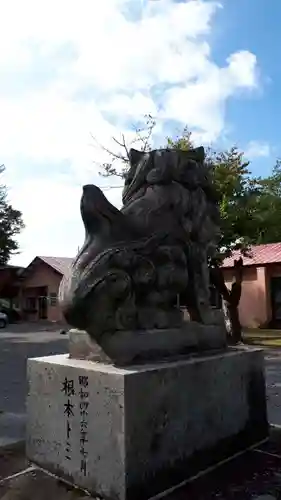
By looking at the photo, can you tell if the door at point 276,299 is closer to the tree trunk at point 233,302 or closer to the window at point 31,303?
the tree trunk at point 233,302

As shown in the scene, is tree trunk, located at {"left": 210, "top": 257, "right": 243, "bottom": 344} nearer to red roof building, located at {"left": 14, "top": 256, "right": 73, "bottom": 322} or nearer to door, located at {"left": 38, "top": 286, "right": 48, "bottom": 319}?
red roof building, located at {"left": 14, "top": 256, "right": 73, "bottom": 322}

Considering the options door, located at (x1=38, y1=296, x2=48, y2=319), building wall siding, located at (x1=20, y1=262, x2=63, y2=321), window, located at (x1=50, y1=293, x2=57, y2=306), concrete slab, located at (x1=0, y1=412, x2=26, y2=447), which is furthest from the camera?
door, located at (x1=38, y1=296, x2=48, y2=319)

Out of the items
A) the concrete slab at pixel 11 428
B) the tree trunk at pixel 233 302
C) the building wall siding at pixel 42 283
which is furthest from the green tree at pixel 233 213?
the building wall siding at pixel 42 283

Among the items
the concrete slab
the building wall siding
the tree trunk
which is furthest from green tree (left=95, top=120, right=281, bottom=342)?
the building wall siding

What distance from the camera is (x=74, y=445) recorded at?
117 inches

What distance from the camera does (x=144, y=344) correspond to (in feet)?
10.4

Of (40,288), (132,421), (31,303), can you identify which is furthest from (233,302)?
(31,303)

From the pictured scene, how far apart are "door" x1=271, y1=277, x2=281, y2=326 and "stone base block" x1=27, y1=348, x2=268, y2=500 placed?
16155 mm

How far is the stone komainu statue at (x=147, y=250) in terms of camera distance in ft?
10.2

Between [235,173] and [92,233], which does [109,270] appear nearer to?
[92,233]

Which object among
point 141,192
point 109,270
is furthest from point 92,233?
point 141,192

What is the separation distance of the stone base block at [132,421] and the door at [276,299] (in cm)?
1616

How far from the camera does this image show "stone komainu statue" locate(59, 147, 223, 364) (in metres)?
3.12

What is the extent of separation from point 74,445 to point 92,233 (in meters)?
1.48
